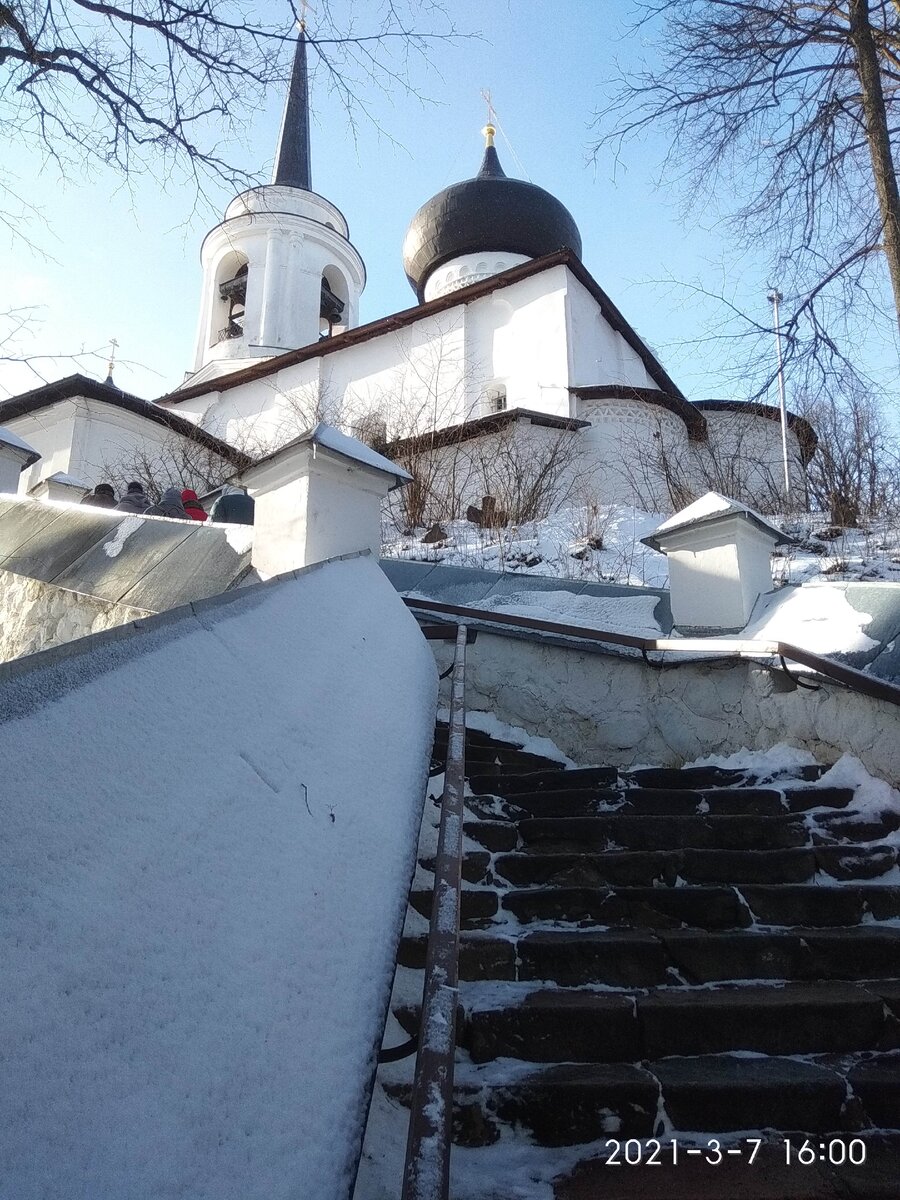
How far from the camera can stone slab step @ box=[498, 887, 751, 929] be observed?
270 centimetres

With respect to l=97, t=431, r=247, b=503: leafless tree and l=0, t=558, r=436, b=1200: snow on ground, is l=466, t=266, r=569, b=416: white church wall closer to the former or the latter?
l=97, t=431, r=247, b=503: leafless tree

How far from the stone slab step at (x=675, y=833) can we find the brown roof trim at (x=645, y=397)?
531 inches

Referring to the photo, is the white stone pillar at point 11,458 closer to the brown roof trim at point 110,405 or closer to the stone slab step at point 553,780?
the stone slab step at point 553,780

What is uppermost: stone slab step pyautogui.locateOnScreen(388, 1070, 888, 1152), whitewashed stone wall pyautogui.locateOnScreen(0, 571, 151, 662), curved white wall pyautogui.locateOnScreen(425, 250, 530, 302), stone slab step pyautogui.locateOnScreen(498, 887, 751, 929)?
curved white wall pyautogui.locateOnScreen(425, 250, 530, 302)

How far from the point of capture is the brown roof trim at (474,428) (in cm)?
1292

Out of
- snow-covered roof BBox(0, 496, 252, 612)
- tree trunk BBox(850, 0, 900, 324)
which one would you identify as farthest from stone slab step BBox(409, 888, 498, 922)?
tree trunk BBox(850, 0, 900, 324)

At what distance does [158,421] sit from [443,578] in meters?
13.0

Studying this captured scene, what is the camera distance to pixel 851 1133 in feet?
6.24

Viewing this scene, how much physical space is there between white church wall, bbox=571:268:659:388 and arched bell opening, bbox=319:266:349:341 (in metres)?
9.22

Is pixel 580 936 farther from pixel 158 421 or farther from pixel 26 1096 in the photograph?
pixel 158 421

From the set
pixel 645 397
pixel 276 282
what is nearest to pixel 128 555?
pixel 645 397

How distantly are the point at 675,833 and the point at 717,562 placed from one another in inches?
93.1

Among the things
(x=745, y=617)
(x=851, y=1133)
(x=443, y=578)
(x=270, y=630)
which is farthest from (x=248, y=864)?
(x=443, y=578)

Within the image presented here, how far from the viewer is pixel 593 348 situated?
18047 mm
